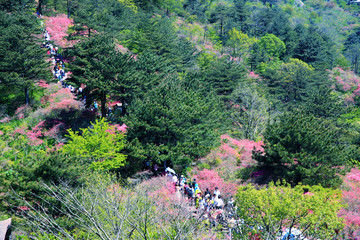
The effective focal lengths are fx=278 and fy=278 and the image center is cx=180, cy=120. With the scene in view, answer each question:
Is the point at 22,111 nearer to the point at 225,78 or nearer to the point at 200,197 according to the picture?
the point at 200,197

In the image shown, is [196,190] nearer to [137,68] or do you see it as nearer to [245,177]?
[245,177]

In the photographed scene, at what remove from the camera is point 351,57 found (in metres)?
76.1

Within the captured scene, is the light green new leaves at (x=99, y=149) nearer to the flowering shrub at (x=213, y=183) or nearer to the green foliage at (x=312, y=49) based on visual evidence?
the flowering shrub at (x=213, y=183)

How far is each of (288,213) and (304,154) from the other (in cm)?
877

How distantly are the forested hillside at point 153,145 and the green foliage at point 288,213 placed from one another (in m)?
0.05

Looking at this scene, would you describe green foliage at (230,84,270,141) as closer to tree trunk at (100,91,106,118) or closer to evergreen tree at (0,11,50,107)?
tree trunk at (100,91,106,118)

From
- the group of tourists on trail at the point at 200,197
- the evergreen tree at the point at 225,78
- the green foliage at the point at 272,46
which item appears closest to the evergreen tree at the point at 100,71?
the group of tourists on trail at the point at 200,197

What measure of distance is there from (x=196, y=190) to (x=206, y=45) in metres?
55.4

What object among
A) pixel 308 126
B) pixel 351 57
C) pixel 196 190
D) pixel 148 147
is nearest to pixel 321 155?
pixel 308 126

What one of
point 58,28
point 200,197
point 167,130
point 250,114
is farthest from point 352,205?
point 58,28

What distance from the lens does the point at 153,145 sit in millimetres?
20391

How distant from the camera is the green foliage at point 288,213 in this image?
34.8 feet

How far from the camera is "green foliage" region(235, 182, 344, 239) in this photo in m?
10.6

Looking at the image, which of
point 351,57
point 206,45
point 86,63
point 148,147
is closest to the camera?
point 148,147
